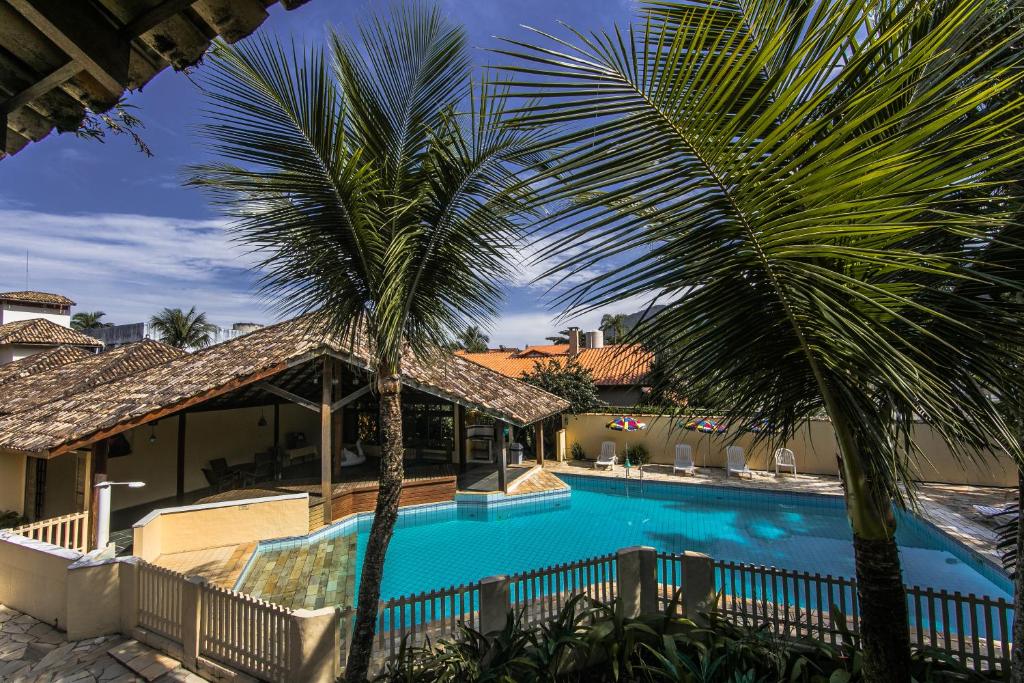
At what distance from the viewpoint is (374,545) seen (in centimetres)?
414

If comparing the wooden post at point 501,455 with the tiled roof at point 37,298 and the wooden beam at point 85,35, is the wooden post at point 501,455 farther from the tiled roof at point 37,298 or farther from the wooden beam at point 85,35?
the tiled roof at point 37,298

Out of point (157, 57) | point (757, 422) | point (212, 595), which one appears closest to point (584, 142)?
point (157, 57)

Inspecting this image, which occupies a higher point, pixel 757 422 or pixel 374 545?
pixel 757 422

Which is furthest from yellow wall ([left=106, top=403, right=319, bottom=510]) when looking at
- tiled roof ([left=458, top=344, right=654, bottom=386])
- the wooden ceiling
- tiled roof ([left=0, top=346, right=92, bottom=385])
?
the wooden ceiling

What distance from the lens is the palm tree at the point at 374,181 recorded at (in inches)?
136

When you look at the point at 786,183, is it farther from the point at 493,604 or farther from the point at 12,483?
the point at 12,483

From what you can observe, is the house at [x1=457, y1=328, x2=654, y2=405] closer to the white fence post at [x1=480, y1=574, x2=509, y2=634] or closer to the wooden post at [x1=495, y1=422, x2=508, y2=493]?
the white fence post at [x1=480, y1=574, x2=509, y2=634]

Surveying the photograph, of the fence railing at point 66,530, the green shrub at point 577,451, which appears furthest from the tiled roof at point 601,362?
the fence railing at point 66,530

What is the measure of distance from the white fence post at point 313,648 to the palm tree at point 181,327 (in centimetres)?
5503

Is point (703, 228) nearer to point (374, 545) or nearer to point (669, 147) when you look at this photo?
point (669, 147)

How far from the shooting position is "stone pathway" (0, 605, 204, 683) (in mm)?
5492

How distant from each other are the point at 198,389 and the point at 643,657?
8.99 metres

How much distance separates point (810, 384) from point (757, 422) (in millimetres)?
437

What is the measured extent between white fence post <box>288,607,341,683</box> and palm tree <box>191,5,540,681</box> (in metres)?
1.28
